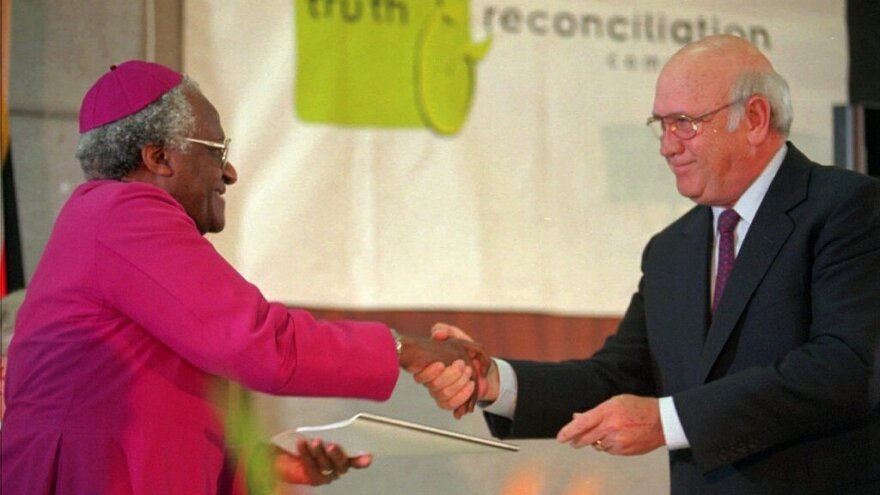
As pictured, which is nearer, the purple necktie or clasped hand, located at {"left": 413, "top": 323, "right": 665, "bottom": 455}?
clasped hand, located at {"left": 413, "top": 323, "right": 665, "bottom": 455}

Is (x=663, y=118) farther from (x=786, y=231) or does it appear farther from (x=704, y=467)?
(x=704, y=467)

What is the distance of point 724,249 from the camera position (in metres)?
3.00

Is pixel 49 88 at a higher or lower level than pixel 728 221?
higher

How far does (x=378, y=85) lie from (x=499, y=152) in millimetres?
480

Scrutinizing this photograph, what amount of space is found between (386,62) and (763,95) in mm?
1484

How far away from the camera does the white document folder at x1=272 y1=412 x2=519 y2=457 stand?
259 centimetres

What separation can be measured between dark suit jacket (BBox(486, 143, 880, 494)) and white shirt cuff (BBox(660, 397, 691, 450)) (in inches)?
0.9

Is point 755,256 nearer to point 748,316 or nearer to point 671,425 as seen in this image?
point 748,316

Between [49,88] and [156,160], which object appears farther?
[49,88]

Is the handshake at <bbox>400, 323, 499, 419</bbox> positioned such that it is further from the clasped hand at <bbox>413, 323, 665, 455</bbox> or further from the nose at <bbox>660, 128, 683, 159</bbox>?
the nose at <bbox>660, 128, 683, 159</bbox>

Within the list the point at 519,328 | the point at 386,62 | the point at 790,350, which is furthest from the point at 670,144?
the point at 519,328

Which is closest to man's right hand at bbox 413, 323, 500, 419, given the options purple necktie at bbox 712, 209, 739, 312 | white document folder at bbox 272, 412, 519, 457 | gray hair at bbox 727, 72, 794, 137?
white document folder at bbox 272, 412, 519, 457

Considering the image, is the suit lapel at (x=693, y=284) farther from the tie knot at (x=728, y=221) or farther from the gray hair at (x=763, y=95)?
the gray hair at (x=763, y=95)

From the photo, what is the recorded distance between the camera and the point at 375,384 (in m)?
2.59
